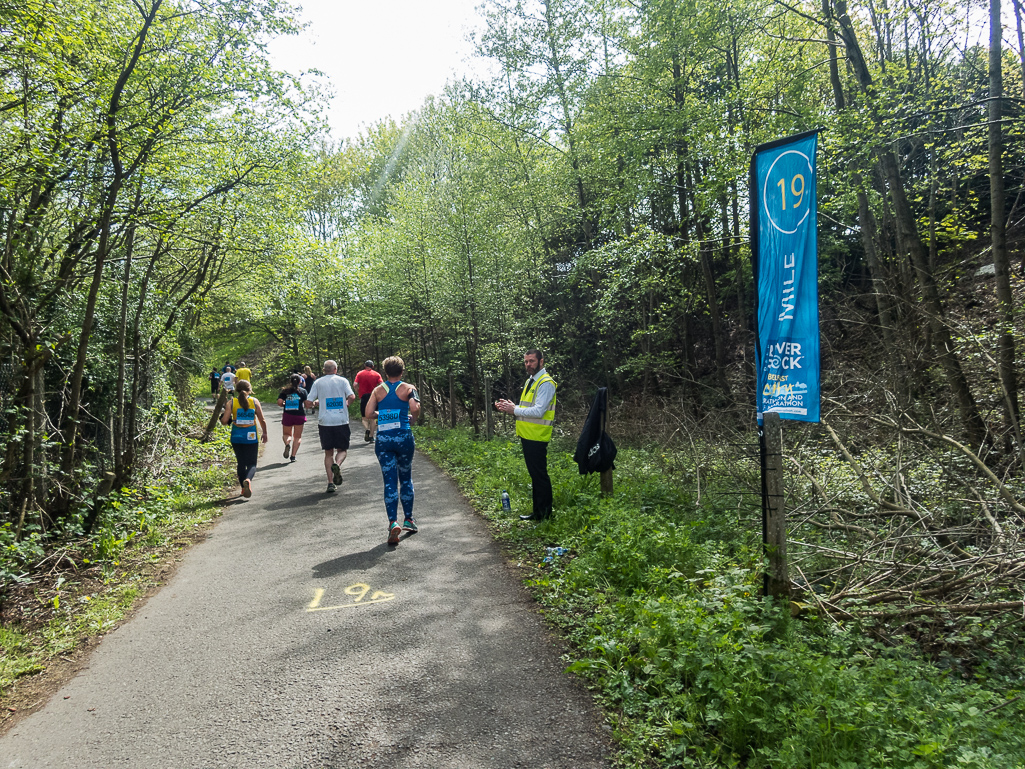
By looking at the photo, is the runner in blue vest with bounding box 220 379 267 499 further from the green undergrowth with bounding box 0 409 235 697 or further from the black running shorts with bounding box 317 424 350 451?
the black running shorts with bounding box 317 424 350 451

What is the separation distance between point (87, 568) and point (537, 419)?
5322 millimetres

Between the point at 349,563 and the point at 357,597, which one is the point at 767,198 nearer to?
the point at 357,597

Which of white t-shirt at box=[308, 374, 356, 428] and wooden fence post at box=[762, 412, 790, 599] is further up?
white t-shirt at box=[308, 374, 356, 428]

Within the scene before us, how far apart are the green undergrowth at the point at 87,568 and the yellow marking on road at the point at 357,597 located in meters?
1.76

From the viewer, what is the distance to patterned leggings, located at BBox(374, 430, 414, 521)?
686 cm

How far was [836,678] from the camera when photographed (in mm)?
3166

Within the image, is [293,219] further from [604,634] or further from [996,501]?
[996,501]

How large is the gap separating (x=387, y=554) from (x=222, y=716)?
2.95 metres

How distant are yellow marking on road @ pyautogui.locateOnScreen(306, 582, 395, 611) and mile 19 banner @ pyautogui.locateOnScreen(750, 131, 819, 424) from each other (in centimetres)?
362

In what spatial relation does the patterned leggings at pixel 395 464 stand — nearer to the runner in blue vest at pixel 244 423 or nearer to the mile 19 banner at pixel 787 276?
the runner in blue vest at pixel 244 423

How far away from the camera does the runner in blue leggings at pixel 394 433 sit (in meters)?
6.87

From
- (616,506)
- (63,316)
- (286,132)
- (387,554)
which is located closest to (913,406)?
(616,506)

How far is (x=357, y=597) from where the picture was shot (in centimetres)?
523

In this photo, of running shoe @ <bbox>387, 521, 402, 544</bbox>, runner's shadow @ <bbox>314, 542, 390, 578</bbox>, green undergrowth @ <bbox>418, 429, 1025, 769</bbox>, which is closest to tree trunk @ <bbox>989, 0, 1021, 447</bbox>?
green undergrowth @ <bbox>418, 429, 1025, 769</bbox>
